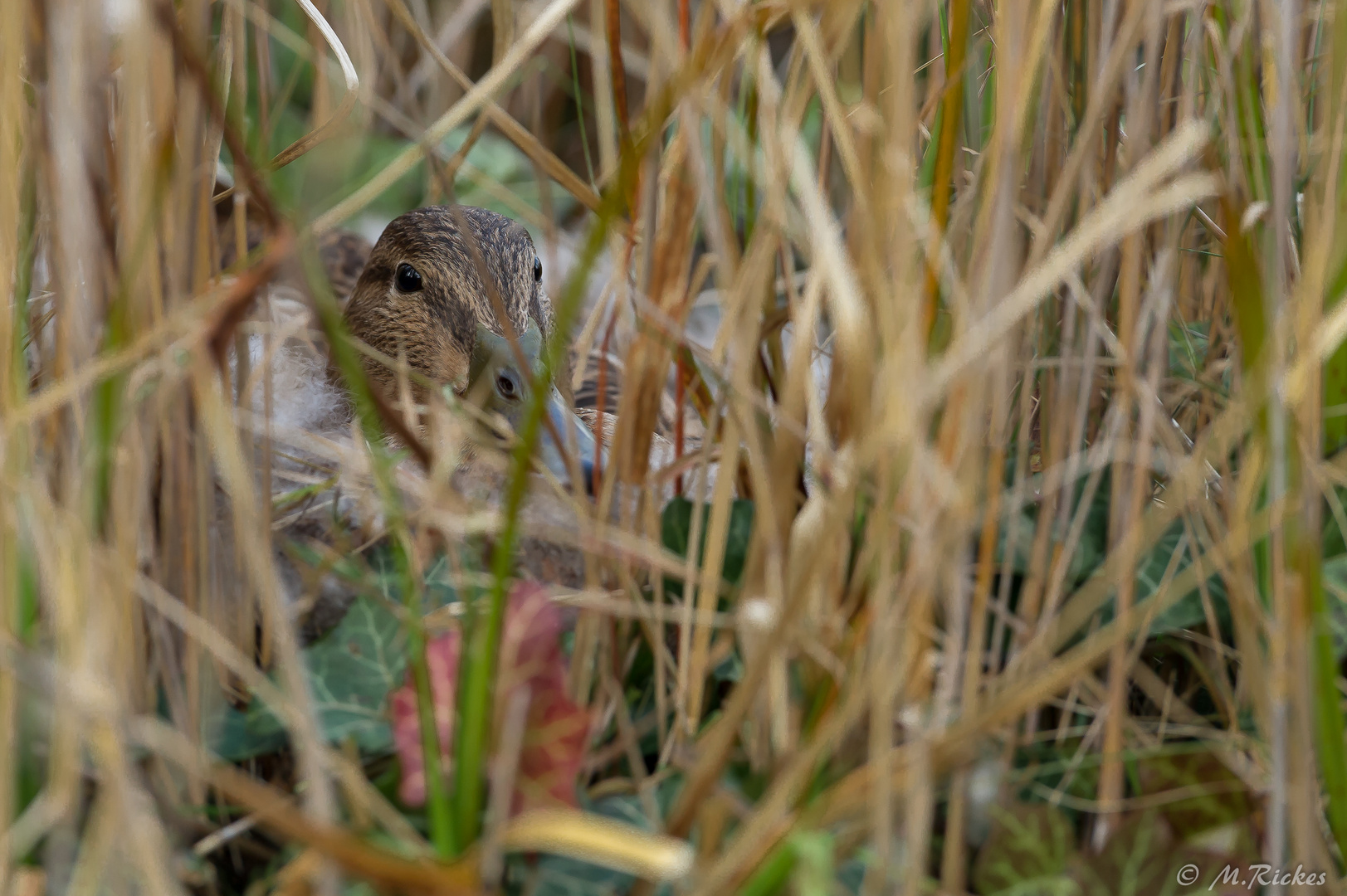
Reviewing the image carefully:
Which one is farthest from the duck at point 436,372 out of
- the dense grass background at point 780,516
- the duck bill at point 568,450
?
the dense grass background at point 780,516

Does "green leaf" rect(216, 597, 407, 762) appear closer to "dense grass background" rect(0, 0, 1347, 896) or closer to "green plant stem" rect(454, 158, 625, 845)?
"dense grass background" rect(0, 0, 1347, 896)

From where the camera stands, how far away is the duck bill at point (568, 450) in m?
1.23

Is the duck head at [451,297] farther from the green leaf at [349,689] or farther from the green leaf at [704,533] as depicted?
the green leaf at [349,689]

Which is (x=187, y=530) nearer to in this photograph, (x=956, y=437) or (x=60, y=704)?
(x=60, y=704)

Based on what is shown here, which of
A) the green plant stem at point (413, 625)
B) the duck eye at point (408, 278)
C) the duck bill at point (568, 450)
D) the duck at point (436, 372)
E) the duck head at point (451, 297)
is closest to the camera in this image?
the green plant stem at point (413, 625)

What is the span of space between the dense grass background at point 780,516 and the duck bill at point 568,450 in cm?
7

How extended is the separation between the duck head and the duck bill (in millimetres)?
407

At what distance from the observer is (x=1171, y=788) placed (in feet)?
3.32

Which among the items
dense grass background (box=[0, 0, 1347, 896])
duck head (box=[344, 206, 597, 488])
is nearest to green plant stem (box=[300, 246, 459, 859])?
dense grass background (box=[0, 0, 1347, 896])

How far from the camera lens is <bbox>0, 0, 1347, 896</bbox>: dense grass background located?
834 mm

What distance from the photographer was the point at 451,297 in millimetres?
2367

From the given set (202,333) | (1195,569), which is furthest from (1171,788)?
(202,333)

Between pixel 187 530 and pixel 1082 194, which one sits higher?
pixel 1082 194

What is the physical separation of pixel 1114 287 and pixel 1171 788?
20.0 inches
